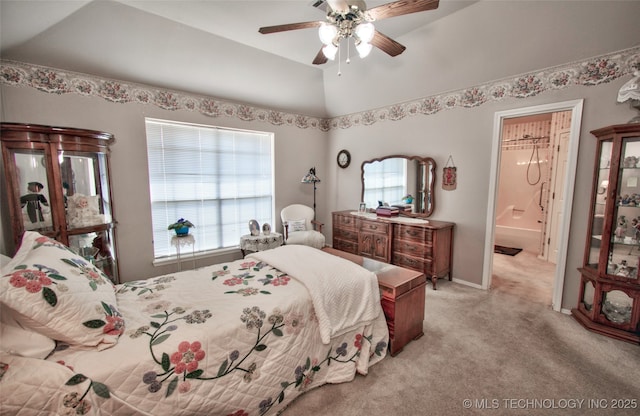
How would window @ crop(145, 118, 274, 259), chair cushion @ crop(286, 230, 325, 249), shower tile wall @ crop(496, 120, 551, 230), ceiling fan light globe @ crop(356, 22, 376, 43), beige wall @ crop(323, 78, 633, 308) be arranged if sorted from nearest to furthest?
ceiling fan light globe @ crop(356, 22, 376, 43)
beige wall @ crop(323, 78, 633, 308)
window @ crop(145, 118, 274, 259)
chair cushion @ crop(286, 230, 325, 249)
shower tile wall @ crop(496, 120, 551, 230)

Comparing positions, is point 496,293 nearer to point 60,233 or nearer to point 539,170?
point 539,170

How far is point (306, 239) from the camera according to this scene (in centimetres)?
400

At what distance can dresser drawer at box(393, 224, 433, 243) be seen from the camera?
3303mm

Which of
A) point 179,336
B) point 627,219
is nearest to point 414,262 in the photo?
point 627,219

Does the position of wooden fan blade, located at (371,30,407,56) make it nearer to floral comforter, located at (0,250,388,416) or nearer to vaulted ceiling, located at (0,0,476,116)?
vaulted ceiling, located at (0,0,476,116)

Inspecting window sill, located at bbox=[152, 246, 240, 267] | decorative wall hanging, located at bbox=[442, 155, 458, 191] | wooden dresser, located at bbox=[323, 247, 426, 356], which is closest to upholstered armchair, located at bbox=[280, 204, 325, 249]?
window sill, located at bbox=[152, 246, 240, 267]

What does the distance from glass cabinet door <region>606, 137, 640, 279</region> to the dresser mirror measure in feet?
5.61

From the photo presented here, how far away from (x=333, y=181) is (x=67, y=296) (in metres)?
4.20

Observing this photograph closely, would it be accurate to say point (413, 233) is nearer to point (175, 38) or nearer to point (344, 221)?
point (344, 221)

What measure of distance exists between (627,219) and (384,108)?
9.64ft

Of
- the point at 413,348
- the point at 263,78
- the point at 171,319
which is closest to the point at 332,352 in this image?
the point at 413,348

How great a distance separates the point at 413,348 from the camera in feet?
7.14

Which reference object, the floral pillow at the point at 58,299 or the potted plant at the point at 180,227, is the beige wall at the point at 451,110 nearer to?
the potted plant at the point at 180,227

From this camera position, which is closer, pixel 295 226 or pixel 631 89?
pixel 631 89
